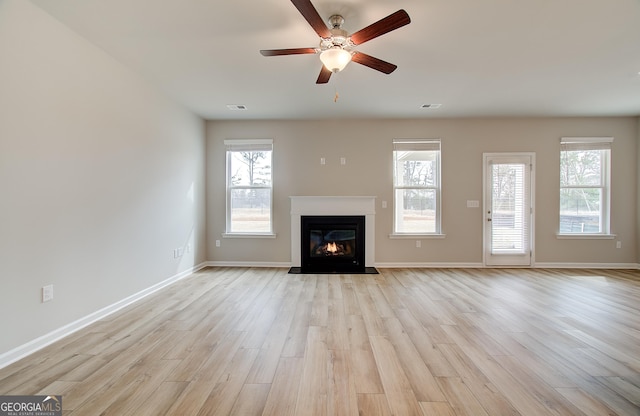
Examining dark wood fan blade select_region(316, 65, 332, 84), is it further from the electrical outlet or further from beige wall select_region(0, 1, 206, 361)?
the electrical outlet

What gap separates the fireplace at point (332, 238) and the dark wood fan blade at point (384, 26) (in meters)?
3.10

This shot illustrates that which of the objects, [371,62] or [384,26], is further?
[371,62]

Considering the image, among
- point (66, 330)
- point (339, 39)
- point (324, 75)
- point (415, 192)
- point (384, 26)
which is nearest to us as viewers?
point (384, 26)

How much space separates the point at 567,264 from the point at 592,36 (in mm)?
3969

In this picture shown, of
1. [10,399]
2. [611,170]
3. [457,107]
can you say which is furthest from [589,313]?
[10,399]

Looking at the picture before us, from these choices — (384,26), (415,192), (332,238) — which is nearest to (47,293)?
(384,26)

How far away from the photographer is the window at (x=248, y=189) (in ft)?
16.3

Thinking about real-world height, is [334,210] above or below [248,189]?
below

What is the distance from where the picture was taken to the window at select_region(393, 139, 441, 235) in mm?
4914

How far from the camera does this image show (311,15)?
71.2 inches

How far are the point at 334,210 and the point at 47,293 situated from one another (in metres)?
3.65

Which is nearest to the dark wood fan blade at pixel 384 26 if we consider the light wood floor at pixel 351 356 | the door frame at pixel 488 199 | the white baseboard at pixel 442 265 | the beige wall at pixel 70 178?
the light wood floor at pixel 351 356

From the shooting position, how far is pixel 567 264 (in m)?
4.80

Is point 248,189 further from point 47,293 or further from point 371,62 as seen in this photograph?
point 371,62
